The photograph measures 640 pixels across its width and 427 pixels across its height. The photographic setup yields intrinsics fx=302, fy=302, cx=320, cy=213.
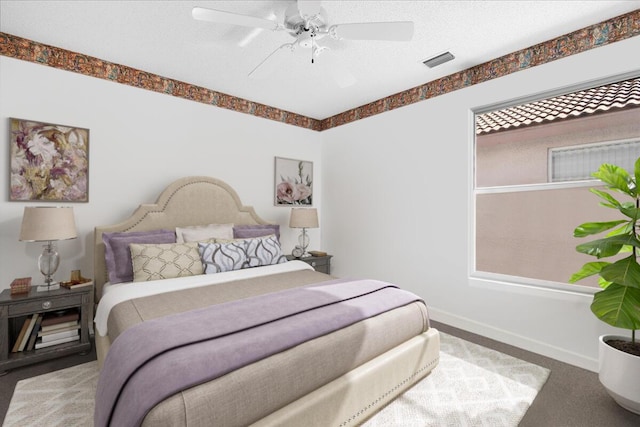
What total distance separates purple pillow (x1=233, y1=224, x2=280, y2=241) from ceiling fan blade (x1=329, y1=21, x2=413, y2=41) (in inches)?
90.1

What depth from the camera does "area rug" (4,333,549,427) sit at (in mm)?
1801

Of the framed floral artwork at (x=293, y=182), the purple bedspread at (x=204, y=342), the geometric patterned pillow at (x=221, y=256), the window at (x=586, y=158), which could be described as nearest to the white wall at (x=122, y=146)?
the framed floral artwork at (x=293, y=182)

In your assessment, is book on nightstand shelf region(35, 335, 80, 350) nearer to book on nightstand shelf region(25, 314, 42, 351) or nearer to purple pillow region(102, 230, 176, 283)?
book on nightstand shelf region(25, 314, 42, 351)

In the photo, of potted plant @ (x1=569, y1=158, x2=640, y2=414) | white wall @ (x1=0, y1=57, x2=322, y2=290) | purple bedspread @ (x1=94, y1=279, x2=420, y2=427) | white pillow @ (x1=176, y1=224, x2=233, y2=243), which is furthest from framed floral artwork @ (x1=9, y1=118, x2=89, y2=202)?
potted plant @ (x1=569, y1=158, x2=640, y2=414)

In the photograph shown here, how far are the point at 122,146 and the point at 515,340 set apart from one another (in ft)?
14.1

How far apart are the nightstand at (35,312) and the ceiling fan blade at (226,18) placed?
230 cm

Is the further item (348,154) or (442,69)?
(348,154)

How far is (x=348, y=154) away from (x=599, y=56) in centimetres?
275

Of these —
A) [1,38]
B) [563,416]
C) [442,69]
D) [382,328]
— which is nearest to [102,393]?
[382,328]

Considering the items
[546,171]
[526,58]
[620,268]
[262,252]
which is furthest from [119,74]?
[620,268]

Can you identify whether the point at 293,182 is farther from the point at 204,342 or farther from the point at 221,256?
the point at 204,342

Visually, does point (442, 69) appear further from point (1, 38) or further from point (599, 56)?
point (1, 38)

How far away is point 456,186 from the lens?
3.22m

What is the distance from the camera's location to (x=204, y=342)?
1393 mm
